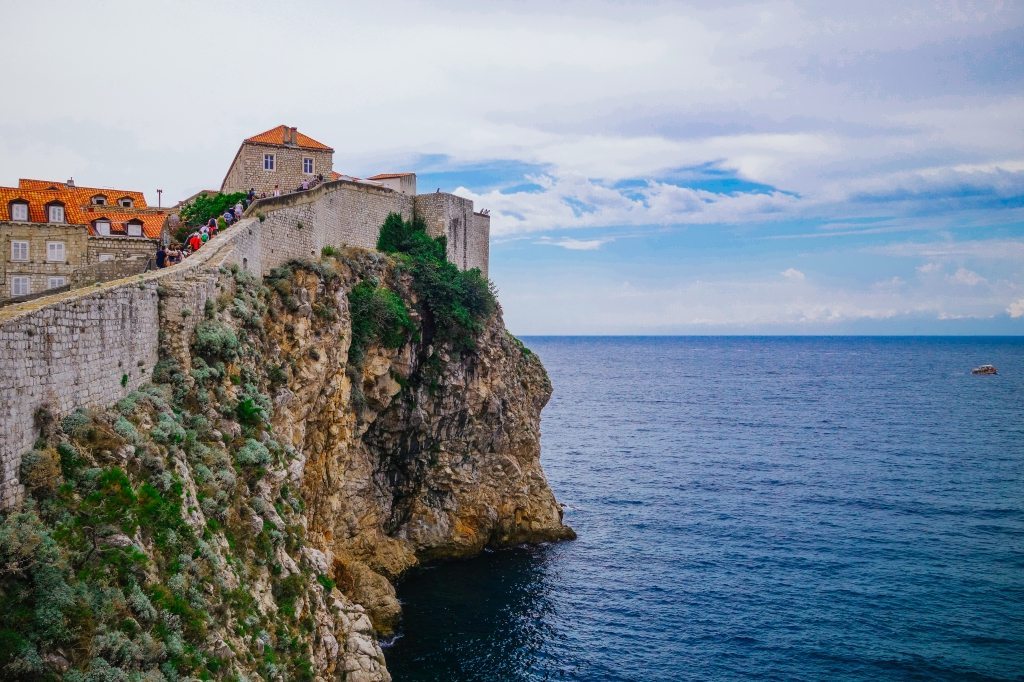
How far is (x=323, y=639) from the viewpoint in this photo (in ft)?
74.5

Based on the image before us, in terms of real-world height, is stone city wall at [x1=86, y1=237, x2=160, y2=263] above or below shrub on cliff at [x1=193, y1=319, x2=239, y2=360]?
above

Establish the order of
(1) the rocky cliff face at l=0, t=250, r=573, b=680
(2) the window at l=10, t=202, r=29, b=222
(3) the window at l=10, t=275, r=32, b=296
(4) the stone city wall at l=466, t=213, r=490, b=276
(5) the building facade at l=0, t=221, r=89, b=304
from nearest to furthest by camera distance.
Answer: (1) the rocky cliff face at l=0, t=250, r=573, b=680
(3) the window at l=10, t=275, r=32, b=296
(5) the building facade at l=0, t=221, r=89, b=304
(2) the window at l=10, t=202, r=29, b=222
(4) the stone city wall at l=466, t=213, r=490, b=276

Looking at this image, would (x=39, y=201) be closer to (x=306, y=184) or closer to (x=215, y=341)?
(x=306, y=184)

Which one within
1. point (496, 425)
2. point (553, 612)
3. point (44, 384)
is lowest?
point (553, 612)

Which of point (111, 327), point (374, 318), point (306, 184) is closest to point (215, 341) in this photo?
point (111, 327)

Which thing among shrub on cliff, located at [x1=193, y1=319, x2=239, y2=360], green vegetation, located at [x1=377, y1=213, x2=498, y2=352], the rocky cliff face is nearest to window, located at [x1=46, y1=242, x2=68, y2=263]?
the rocky cliff face

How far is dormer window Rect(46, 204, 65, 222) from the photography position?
106ft

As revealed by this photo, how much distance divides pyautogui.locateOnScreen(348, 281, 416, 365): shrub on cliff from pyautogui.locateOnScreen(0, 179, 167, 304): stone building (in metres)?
9.68

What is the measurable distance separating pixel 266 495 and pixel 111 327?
6.84 meters

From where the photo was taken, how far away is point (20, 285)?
30547 millimetres

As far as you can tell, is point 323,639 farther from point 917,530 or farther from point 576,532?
point 917,530

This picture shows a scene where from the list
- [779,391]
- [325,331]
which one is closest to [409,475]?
[325,331]

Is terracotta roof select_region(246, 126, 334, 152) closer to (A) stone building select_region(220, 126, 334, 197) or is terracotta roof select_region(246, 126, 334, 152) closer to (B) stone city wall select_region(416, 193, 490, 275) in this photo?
(A) stone building select_region(220, 126, 334, 197)

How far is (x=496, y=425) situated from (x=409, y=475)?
22.4 feet
